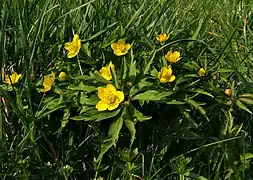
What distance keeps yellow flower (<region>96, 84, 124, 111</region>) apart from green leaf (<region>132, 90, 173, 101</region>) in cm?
5

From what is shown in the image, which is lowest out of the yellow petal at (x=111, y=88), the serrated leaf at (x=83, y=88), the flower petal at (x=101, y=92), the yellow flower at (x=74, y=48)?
the serrated leaf at (x=83, y=88)

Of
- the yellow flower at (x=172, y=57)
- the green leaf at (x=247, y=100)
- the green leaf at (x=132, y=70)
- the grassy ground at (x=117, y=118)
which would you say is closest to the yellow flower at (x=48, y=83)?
the grassy ground at (x=117, y=118)

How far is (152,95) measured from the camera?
1.38m

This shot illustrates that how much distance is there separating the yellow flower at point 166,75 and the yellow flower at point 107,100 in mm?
154

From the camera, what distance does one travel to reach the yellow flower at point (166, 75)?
1480 millimetres

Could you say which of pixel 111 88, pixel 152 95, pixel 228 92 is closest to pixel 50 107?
pixel 111 88

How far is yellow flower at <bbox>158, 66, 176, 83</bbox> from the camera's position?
1480mm

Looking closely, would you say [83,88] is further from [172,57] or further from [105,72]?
[172,57]

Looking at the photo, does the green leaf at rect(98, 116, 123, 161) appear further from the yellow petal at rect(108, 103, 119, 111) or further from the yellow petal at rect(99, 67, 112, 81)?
the yellow petal at rect(99, 67, 112, 81)

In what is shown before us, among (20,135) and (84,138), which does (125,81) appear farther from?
(20,135)

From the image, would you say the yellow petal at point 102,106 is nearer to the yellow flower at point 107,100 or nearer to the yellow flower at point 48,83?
the yellow flower at point 107,100

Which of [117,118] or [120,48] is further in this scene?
[120,48]

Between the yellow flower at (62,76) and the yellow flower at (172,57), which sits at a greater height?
the yellow flower at (172,57)

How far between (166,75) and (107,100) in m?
0.24
